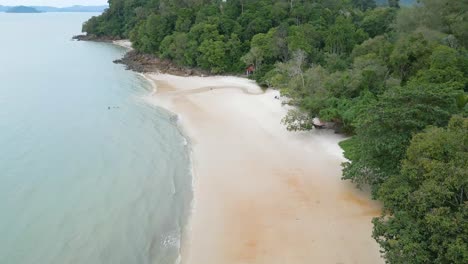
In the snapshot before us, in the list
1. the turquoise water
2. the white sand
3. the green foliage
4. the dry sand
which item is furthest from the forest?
the white sand

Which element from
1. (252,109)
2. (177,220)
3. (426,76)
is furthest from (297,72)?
(177,220)

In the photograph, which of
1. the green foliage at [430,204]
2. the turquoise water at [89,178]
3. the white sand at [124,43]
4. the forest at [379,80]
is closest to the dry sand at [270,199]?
the forest at [379,80]

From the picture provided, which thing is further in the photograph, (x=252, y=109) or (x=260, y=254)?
(x=252, y=109)

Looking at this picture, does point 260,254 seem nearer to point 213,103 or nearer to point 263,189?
point 263,189

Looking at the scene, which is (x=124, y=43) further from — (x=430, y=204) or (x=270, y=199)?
(x=430, y=204)

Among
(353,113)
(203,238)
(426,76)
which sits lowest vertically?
(203,238)

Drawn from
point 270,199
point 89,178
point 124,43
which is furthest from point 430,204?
point 124,43

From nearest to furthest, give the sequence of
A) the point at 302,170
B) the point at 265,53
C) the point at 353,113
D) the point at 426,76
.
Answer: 1. the point at 302,170
2. the point at 353,113
3. the point at 426,76
4. the point at 265,53

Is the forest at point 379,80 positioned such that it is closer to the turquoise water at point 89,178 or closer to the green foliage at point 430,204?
the green foliage at point 430,204
